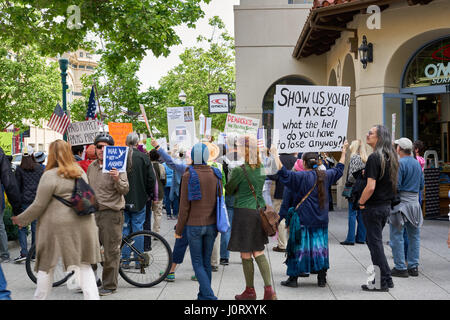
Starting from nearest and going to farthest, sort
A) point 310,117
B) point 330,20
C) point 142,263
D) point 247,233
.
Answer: point 247,233 → point 142,263 → point 310,117 → point 330,20

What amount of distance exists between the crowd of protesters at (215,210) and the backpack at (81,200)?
52 mm

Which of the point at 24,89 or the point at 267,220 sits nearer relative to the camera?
the point at 267,220

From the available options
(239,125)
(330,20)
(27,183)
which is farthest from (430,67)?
(27,183)

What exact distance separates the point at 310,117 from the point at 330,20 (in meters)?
7.97

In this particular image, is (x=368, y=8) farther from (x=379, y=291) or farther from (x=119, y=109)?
(x=119, y=109)

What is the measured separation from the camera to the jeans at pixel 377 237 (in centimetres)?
685

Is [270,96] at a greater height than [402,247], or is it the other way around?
[270,96]

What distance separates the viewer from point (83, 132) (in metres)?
10.2

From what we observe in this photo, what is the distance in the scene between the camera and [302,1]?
20.7 m

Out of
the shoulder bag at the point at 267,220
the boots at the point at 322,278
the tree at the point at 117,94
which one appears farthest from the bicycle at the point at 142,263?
the tree at the point at 117,94

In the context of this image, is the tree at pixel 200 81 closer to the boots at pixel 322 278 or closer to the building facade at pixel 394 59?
the building facade at pixel 394 59

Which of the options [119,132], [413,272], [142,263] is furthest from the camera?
[119,132]

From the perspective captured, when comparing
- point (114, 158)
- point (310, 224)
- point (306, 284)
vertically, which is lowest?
point (306, 284)

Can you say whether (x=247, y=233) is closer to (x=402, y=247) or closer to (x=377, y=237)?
(x=377, y=237)
